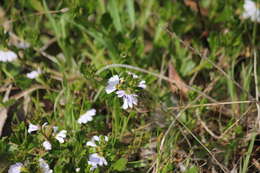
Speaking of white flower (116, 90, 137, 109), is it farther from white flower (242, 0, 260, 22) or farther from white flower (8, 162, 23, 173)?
white flower (242, 0, 260, 22)

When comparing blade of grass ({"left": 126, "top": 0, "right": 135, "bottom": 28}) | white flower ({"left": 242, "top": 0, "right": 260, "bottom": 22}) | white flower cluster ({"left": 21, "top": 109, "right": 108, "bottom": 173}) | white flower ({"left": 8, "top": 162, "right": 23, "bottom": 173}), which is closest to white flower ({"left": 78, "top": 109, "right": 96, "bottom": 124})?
white flower cluster ({"left": 21, "top": 109, "right": 108, "bottom": 173})

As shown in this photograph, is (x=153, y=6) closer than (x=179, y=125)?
No

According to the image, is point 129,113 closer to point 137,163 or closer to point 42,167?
point 137,163

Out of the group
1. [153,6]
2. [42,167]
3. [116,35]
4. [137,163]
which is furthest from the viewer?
[153,6]

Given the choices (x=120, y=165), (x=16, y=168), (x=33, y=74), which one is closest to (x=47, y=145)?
(x=16, y=168)

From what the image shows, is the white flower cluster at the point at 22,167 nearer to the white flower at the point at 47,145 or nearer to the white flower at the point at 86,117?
the white flower at the point at 47,145

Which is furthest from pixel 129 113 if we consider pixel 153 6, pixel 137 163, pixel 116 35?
pixel 153 6

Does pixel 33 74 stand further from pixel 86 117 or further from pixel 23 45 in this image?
pixel 86 117
